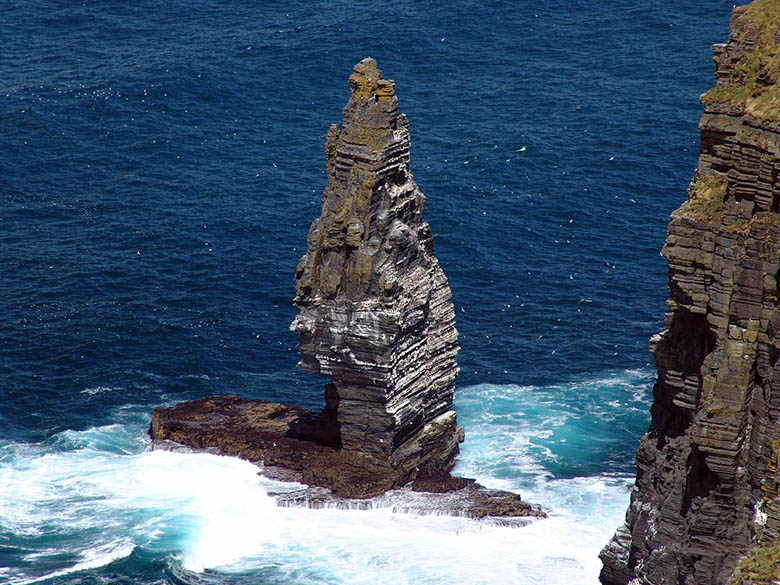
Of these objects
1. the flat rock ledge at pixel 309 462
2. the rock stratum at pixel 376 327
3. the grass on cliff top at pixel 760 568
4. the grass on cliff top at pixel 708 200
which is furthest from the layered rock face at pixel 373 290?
the grass on cliff top at pixel 760 568

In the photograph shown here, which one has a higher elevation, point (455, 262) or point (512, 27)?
point (512, 27)

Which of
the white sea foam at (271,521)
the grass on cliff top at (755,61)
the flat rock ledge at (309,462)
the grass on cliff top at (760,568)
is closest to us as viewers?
the grass on cliff top at (760,568)

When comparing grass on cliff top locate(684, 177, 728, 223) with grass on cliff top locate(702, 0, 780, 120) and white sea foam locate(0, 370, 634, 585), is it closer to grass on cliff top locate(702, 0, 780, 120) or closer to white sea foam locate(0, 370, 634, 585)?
grass on cliff top locate(702, 0, 780, 120)

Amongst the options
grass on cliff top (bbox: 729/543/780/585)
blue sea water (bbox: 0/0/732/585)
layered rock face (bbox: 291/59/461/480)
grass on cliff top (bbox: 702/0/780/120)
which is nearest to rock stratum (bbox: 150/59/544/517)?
layered rock face (bbox: 291/59/461/480)

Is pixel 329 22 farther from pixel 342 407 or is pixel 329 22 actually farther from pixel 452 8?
pixel 342 407

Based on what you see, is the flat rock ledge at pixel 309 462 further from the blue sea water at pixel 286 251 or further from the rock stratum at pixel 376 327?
the blue sea water at pixel 286 251

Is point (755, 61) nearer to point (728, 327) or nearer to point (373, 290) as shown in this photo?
point (728, 327)

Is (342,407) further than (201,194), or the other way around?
(201,194)

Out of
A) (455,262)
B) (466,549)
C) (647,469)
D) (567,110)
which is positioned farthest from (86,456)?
(567,110)
